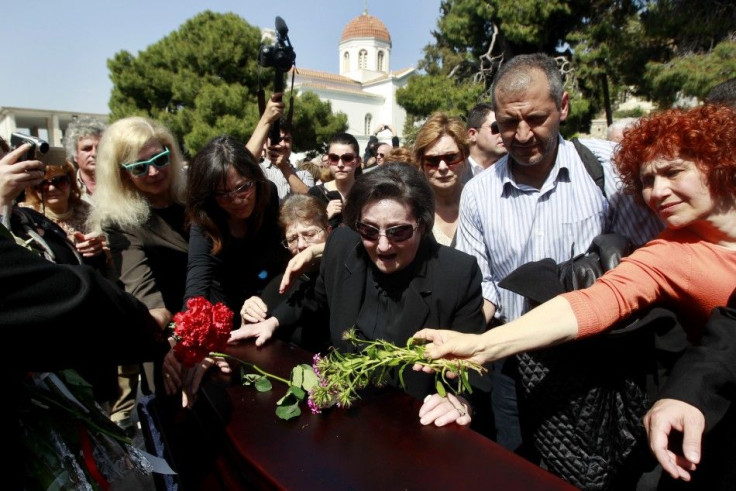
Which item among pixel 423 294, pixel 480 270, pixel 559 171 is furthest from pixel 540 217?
pixel 423 294

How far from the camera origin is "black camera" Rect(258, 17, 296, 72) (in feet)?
11.8

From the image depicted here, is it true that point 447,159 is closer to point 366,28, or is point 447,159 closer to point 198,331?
point 198,331

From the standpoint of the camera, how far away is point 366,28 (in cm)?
6056

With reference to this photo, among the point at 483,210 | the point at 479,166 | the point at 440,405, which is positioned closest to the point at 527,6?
the point at 479,166

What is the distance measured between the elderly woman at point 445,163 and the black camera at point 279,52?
1.14 meters

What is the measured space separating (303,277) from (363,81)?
60641 mm

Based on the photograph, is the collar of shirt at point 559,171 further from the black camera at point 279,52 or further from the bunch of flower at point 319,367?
the black camera at point 279,52

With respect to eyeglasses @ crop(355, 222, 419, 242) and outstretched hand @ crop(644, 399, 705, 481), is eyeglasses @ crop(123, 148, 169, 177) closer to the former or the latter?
eyeglasses @ crop(355, 222, 419, 242)

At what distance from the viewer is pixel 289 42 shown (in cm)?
370

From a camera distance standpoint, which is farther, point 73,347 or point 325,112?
point 325,112

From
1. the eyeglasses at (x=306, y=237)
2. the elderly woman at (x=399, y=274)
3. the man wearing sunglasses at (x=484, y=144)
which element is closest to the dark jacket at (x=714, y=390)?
the elderly woman at (x=399, y=274)

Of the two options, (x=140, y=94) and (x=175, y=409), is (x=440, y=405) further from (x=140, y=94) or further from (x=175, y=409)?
(x=140, y=94)

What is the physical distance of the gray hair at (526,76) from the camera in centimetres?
233

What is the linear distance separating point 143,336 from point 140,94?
31179mm
